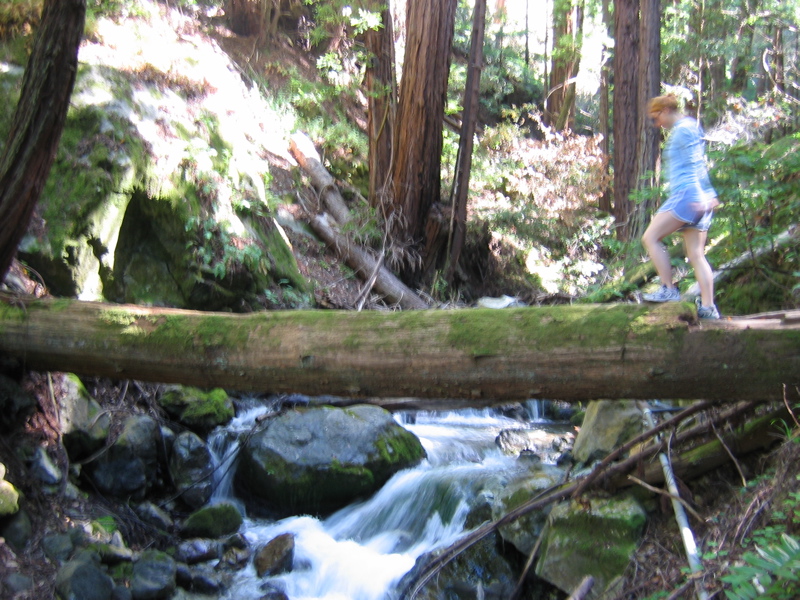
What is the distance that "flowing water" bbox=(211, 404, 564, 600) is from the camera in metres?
5.38

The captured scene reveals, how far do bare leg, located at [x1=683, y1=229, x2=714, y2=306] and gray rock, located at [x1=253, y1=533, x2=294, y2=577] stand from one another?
3945mm

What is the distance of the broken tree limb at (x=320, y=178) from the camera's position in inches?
478

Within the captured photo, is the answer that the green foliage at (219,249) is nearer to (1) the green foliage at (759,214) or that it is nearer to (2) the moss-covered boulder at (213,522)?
(2) the moss-covered boulder at (213,522)

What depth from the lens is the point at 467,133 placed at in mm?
11680

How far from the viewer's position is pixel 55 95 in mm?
4809

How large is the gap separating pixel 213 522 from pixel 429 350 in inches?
126

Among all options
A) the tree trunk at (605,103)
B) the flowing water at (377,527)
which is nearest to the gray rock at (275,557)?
the flowing water at (377,527)

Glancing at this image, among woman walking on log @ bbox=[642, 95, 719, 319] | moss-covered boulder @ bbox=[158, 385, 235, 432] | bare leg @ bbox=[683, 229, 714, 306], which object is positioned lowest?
moss-covered boulder @ bbox=[158, 385, 235, 432]

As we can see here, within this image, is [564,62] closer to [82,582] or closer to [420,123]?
[420,123]

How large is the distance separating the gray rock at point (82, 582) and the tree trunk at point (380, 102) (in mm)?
8513

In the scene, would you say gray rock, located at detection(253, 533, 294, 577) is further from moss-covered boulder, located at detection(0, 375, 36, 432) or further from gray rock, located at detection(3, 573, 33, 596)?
moss-covered boulder, located at detection(0, 375, 36, 432)

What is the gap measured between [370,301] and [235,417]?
3.54 meters

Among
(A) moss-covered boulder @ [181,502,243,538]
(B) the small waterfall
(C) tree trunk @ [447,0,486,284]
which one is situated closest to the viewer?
(A) moss-covered boulder @ [181,502,243,538]

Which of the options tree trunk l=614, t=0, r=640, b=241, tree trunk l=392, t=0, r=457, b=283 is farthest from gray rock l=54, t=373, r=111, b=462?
tree trunk l=614, t=0, r=640, b=241
